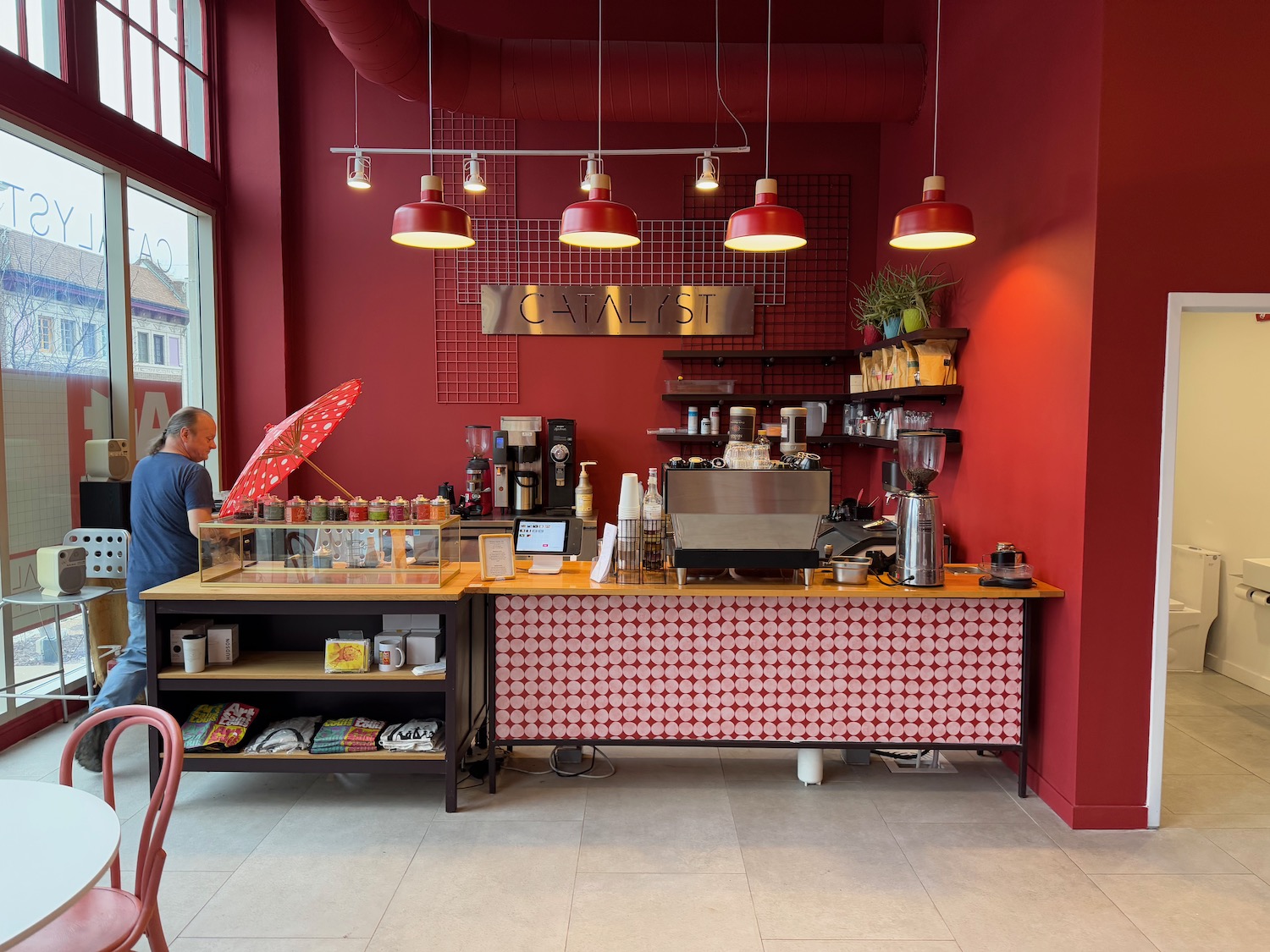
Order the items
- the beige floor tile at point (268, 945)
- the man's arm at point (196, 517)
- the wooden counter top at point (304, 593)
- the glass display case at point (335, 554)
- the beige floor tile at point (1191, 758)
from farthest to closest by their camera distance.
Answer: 1. the beige floor tile at point (1191, 758)
2. the man's arm at point (196, 517)
3. the glass display case at point (335, 554)
4. the wooden counter top at point (304, 593)
5. the beige floor tile at point (268, 945)

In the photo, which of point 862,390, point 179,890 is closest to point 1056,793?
point 862,390

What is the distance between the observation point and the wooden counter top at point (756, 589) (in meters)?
3.48

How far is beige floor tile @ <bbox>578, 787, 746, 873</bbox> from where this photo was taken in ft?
10.0

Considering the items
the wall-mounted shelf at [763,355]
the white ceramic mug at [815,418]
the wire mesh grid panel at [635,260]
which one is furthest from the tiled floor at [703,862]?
the wire mesh grid panel at [635,260]

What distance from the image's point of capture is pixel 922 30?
5.26 m

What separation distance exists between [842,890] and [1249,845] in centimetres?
168

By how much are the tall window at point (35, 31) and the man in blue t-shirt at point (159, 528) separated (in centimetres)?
208

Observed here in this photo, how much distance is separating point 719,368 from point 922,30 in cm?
258

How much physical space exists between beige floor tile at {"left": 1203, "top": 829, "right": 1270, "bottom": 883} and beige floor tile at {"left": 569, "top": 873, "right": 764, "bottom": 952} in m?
1.90

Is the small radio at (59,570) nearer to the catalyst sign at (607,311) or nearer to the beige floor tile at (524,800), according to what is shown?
the beige floor tile at (524,800)

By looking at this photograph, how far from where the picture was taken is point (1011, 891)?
2883 millimetres

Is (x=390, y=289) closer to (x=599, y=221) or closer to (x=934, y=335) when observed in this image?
(x=599, y=221)

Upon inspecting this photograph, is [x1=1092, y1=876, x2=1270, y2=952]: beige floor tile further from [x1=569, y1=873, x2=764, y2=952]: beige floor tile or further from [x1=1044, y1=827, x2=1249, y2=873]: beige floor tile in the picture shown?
[x1=569, y1=873, x2=764, y2=952]: beige floor tile

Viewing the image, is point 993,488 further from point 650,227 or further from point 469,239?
point 650,227
